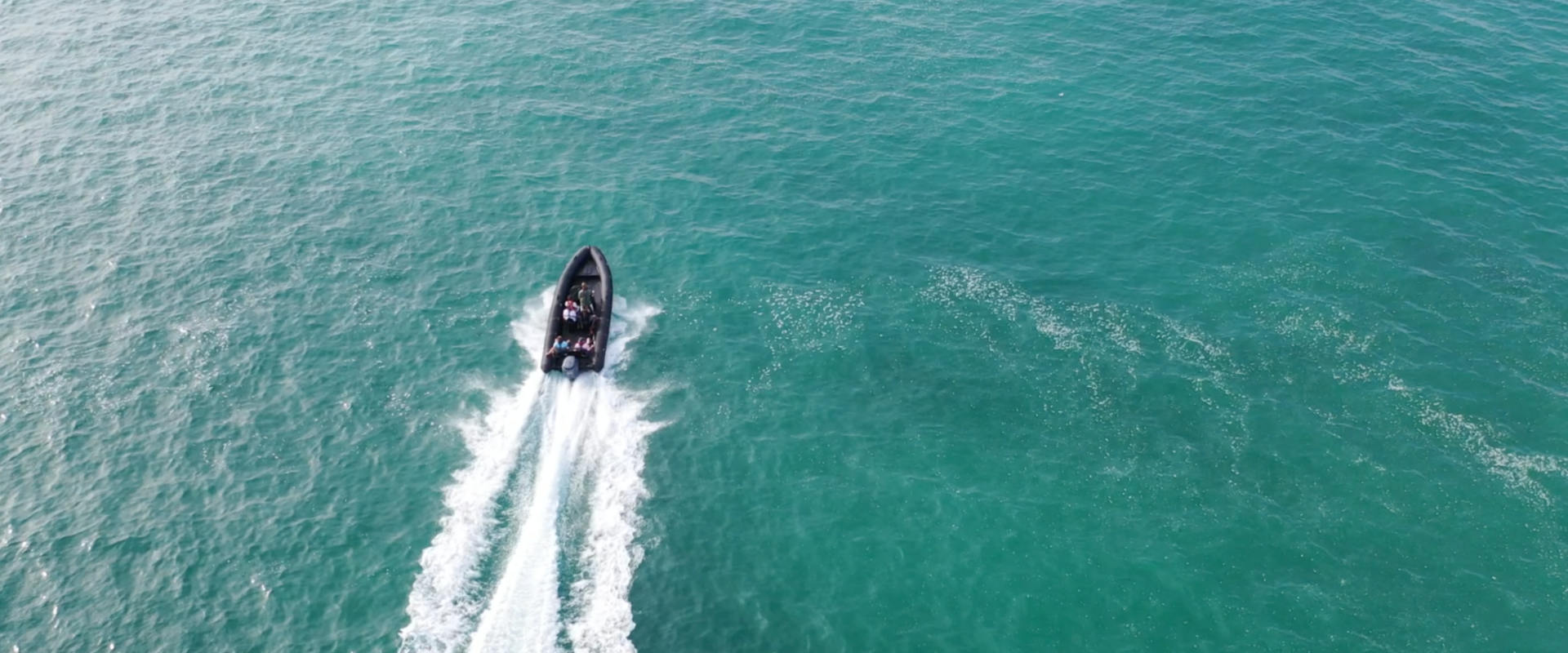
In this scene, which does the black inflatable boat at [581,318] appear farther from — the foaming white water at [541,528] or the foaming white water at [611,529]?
the foaming white water at [611,529]

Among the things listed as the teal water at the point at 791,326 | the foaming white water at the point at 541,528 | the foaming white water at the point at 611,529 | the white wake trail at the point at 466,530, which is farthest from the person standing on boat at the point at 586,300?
the foaming white water at the point at 611,529

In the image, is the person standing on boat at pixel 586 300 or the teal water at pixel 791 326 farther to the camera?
the person standing on boat at pixel 586 300

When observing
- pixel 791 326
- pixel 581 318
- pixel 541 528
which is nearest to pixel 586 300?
pixel 581 318

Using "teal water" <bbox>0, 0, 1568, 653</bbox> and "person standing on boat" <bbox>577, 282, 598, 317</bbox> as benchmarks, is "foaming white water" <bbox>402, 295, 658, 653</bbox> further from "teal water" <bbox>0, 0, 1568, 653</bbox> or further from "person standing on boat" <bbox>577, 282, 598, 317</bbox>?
"person standing on boat" <bbox>577, 282, 598, 317</bbox>

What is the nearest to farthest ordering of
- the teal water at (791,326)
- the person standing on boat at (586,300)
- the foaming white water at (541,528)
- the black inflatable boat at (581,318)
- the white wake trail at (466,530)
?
1. the foaming white water at (541,528)
2. the white wake trail at (466,530)
3. the teal water at (791,326)
4. the black inflatable boat at (581,318)
5. the person standing on boat at (586,300)

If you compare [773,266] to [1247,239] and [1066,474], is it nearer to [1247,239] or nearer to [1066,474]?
[1066,474]

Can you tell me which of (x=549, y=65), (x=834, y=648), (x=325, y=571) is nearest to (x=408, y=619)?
(x=325, y=571)

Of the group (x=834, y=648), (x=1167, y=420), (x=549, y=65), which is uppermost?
(x=549, y=65)
